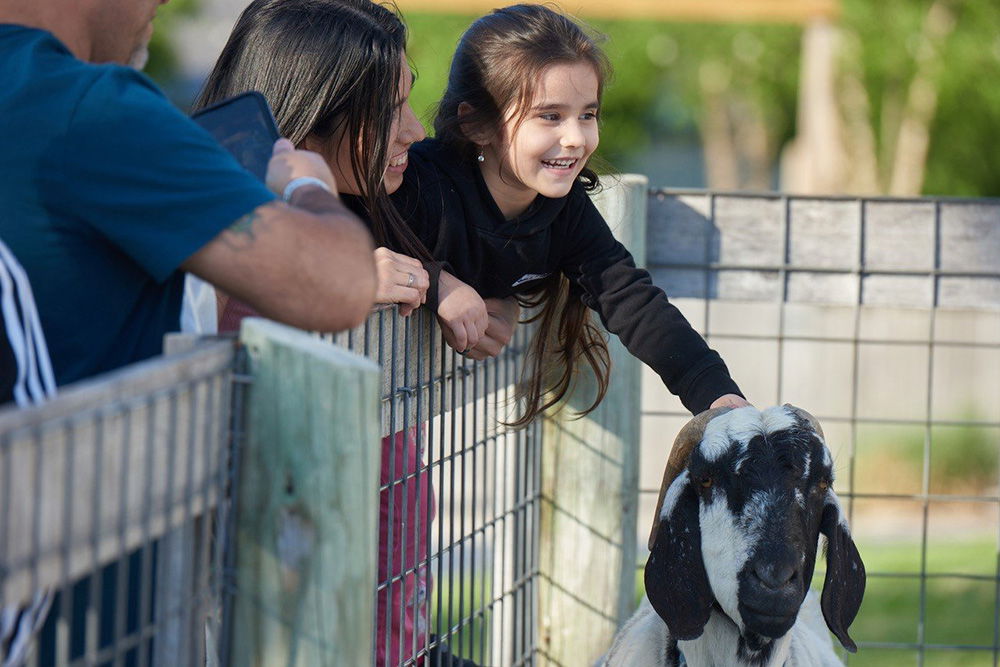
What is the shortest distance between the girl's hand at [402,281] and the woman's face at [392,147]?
0.89ft

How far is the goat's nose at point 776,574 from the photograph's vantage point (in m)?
2.36

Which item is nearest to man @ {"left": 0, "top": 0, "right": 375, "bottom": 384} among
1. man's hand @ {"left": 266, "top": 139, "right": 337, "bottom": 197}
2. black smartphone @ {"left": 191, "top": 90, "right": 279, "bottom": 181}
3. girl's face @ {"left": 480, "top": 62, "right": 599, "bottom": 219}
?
man's hand @ {"left": 266, "top": 139, "right": 337, "bottom": 197}

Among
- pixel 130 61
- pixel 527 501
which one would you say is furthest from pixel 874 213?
pixel 130 61

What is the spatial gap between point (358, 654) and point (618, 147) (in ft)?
40.6

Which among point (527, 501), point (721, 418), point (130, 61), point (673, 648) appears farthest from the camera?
point (527, 501)

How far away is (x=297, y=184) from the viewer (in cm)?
187

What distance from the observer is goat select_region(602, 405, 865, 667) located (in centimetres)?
239

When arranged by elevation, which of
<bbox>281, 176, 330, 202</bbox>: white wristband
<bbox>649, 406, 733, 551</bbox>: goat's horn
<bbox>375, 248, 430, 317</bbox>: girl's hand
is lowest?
<bbox>649, 406, 733, 551</bbox>: goat's horn

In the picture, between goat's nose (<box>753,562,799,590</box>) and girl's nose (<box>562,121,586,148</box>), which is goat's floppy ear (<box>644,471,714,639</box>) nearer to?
goat's nose (<box>753,562,799,590</box>)

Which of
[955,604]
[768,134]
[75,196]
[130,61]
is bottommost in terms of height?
[955,604]

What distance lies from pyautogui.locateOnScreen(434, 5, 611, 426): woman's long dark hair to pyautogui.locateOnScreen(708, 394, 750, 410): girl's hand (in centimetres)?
55

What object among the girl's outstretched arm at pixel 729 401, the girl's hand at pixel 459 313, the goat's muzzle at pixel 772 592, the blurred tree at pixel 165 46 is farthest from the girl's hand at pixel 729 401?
the blurred tree at pixel 165 46

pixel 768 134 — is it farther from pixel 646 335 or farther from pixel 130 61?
pixel 130 61

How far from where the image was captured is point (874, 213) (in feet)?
12.6
